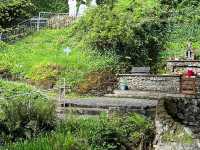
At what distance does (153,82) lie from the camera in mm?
28375

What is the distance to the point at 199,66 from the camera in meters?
29.6

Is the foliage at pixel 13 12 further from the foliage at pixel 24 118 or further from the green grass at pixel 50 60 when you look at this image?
the foliage at pixel 24 118

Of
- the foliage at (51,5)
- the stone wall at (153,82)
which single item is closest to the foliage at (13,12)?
the foliage at (51,5)

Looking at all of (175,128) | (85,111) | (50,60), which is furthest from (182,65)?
(175,128)

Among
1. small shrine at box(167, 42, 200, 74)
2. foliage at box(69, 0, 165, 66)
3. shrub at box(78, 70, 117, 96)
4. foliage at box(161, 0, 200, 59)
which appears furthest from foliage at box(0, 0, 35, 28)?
small shrine at box(167, 42, 200, 74)

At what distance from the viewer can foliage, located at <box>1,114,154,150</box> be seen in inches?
728

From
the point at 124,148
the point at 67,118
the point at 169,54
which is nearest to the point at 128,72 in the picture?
the point at 169,54

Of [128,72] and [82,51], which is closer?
[128,72]

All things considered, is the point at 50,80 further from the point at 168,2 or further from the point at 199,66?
the point at 168,2

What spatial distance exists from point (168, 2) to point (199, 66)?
7811 millimetres

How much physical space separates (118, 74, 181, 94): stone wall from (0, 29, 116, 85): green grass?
201 cm

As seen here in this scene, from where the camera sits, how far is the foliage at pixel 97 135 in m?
18.5

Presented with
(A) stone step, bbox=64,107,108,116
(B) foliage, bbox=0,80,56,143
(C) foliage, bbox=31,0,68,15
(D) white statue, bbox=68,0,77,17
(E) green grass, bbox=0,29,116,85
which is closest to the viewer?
(B) foliage, bbox=0,80,56,143

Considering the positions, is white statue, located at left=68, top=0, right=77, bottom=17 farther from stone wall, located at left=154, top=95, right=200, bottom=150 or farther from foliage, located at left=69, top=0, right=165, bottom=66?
stone wall, located at left=154, top=95, right=200, bottom=150
